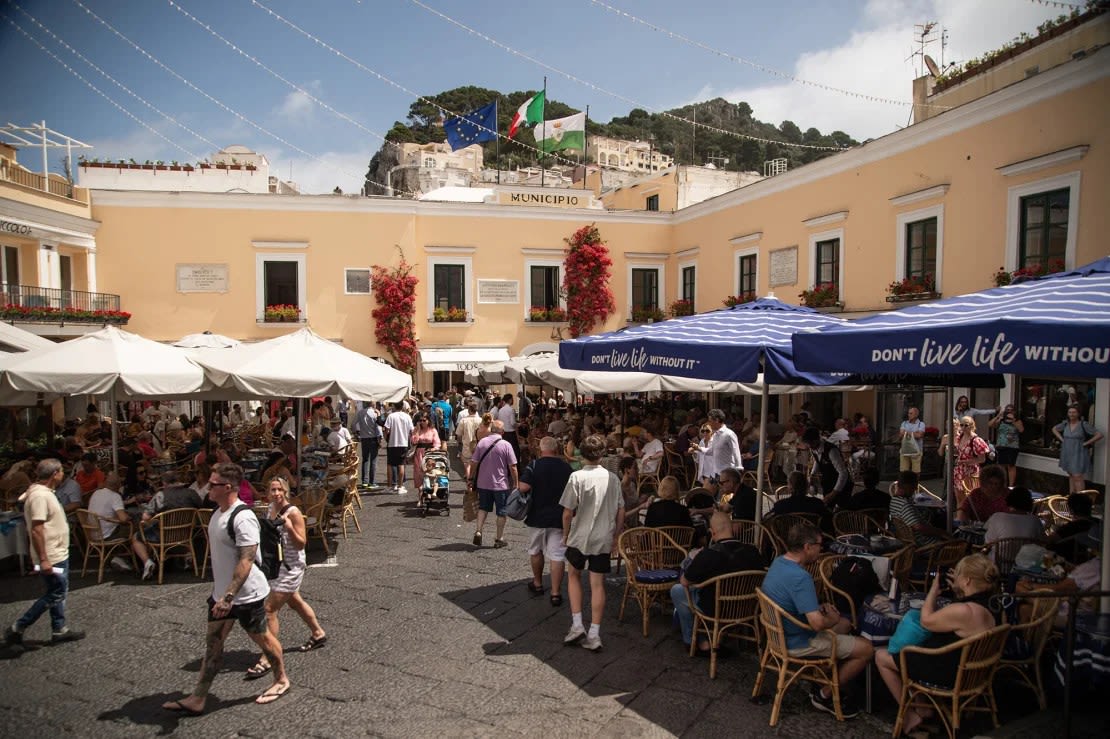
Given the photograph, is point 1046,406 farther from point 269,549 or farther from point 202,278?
point 202,278

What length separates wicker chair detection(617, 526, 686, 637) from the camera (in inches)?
228

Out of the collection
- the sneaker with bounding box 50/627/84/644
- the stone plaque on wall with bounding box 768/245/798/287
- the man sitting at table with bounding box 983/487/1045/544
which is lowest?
the sneaker with bounding box 50/627/84/644

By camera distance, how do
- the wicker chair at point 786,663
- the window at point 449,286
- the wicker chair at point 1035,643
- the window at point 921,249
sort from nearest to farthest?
the wicker chair at point 1035,643 < the wicker chair at point 786,663 < the window at point 921,249 < the window at point 449,286

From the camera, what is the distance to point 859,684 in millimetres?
4590

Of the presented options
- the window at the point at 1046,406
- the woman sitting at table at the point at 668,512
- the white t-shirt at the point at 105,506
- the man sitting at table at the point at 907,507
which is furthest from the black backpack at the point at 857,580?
the window at the point at 1046,406

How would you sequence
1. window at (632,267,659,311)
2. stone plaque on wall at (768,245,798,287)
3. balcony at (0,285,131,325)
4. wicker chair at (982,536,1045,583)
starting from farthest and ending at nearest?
1. window at (632,267,659,311)
2. stone plaque on wall at (768,245,798,287)
3. balcony at (0,285,131,325)
4. wicker chair at (982,536,1045,583)

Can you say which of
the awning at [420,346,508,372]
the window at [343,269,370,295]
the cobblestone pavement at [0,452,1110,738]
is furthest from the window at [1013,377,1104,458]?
the window at [343,269,370,295]

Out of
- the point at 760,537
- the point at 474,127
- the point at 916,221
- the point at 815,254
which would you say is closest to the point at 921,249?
the point at 916,221

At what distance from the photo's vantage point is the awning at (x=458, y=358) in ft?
71.8

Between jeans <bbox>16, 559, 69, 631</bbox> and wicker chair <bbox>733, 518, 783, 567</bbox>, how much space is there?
224 inches

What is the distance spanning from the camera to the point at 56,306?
18766 millimetres

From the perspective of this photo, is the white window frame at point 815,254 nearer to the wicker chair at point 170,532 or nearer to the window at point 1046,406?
the window at point 1046,406

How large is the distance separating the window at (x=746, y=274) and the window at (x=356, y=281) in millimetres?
11660

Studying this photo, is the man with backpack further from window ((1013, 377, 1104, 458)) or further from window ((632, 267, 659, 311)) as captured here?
window ((632, 267, 659, 311))
